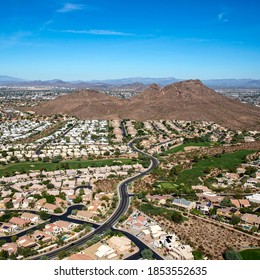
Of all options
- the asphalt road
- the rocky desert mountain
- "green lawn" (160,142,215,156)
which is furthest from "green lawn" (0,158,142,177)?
the rocky desert mountain

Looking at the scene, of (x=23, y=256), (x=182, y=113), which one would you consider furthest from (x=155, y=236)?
(x=182, y=113)

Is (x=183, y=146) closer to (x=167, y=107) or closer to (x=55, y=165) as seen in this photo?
(x=55, y=165)

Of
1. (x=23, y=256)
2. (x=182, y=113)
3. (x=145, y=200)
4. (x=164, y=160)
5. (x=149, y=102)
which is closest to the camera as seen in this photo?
(x=23, y=256)

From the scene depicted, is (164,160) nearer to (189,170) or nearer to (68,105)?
(189,170)

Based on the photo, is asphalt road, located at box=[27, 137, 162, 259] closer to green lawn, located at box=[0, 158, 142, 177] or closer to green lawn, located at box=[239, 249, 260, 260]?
green lawn, located at box=[239, 249, 260, 260]

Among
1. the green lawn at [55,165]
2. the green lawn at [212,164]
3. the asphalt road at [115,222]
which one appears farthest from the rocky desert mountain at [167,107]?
the asphalt road at [115,222]

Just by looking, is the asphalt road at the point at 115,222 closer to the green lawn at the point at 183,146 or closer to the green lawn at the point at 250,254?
the green lawn at the point at 250,254

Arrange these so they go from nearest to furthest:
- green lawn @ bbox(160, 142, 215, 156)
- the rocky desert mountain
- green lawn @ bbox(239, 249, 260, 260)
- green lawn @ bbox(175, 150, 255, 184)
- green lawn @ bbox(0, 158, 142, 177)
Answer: green lawn @ bbox(239, 249, 260, 260), green lawn @ bbox(175, 150, 255, 184), green lawn @ bbox(0, 158, 142, 177), green lawn @ bbox(160, 142, 215, 156), the rocky desert mountain
